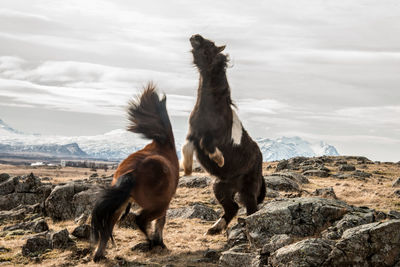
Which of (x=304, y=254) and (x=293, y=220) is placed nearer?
(x=304, y=254)

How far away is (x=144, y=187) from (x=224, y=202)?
10.1 ft

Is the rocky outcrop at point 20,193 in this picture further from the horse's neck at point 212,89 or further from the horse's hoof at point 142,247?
the horse's neck at point 212,89

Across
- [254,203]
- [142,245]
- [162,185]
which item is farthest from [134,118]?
[254,203]

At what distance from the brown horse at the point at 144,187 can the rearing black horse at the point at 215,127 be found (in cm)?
65

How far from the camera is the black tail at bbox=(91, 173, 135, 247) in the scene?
7.09 m

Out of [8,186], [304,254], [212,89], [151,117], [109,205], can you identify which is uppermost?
[212,89]

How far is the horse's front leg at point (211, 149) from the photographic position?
27.3ft

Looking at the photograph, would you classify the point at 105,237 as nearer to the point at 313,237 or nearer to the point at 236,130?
the point at 236,130

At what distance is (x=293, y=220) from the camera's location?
7.69m

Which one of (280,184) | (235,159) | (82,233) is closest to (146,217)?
(235,159)

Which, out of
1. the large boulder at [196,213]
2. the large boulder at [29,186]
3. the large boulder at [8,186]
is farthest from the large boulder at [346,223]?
the large boulder at [8,186]

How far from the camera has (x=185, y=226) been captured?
11359mm

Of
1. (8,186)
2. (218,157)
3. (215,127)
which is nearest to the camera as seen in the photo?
(218,157)

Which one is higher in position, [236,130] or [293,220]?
[236,130]
